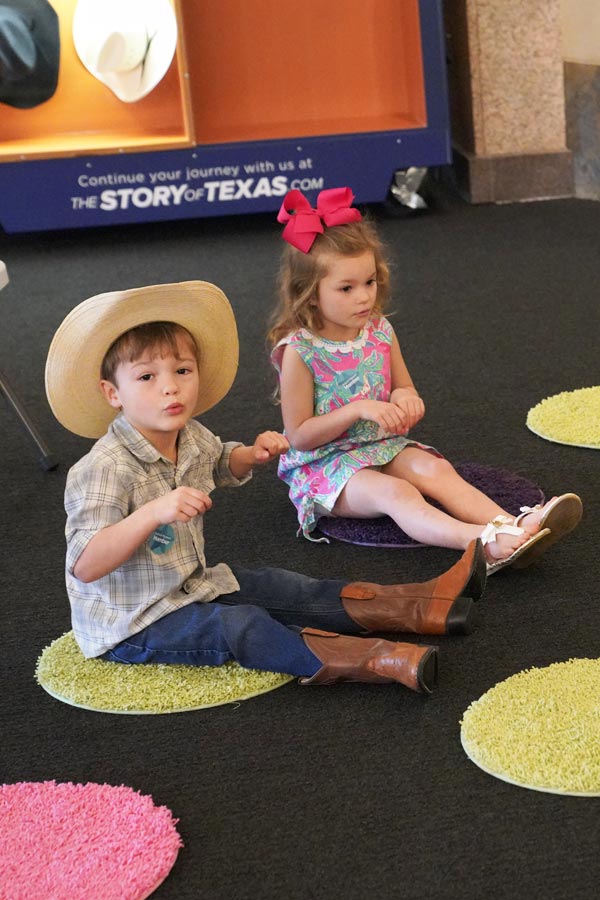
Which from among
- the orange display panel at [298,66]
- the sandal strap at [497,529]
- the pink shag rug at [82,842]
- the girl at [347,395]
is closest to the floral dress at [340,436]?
the girl at [347,395]

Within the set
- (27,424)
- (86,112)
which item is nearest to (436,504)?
(27,424)

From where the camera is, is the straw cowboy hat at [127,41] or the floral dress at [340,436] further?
the straw cowboy hat at [127,41]

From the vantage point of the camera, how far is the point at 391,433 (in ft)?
6.47

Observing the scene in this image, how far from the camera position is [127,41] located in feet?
14.1

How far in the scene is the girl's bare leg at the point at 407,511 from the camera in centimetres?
186

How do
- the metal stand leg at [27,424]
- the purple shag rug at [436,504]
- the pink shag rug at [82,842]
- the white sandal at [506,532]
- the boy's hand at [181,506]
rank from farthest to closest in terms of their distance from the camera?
the metal stand leg at [27,424] < the purple shag rug at [436,504] < the white sandal at [506,532] < the boy's hand at [181,506] < the pink shag rug at [82,842]

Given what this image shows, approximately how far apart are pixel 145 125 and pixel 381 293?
9.61 ft

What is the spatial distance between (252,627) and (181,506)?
0.75 ft

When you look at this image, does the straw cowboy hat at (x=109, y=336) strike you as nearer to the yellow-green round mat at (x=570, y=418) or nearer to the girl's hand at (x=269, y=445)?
the girl's hand at (x=269, y=445)

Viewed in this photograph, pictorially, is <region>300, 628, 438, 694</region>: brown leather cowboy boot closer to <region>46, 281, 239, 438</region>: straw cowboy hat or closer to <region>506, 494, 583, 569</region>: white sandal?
<region>506, 494, 583, 569</region>: white sandal

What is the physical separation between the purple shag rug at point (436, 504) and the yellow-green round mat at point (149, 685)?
0.45 meters

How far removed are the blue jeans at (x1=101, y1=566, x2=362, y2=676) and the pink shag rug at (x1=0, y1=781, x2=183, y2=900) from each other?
0.84ft

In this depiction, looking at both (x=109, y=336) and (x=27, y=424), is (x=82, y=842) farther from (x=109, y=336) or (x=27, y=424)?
(x=27, y=424)

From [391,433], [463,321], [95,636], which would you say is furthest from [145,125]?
[95,636]
